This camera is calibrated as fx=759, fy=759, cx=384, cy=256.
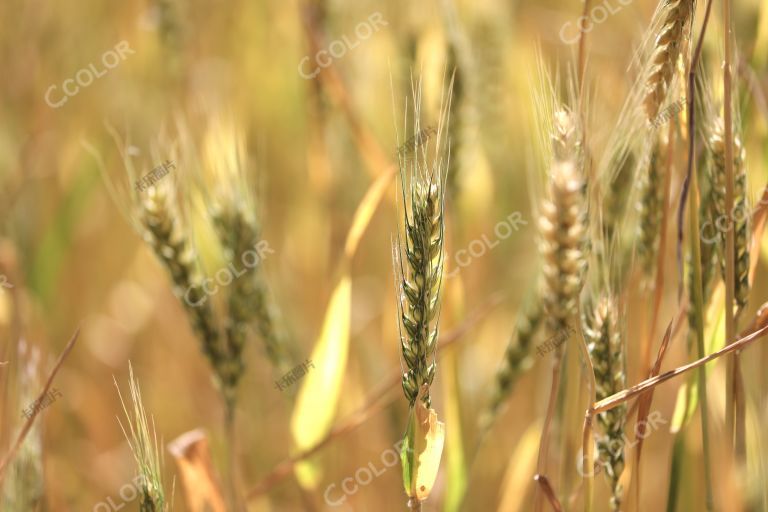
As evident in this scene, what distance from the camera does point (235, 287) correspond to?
35.8 inches

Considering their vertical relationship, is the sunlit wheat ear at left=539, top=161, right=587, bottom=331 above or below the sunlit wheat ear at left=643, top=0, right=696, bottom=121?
below

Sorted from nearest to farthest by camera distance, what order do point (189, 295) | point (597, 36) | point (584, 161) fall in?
point (584, 161)
point (189, 295)
point (597, 36)

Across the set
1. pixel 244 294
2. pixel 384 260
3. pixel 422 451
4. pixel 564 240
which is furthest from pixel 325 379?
pixel 384 260

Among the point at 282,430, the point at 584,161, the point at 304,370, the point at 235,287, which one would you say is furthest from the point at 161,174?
the point at 282,430

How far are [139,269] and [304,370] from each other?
34.3 inches

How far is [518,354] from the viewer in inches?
36.4

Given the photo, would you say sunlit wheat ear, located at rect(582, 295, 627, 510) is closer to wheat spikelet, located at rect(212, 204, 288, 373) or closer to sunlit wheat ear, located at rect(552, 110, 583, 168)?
sunlit wheat ear, located at rect(552, 110, 583, 168)

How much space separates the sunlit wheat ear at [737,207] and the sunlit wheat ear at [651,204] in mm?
62

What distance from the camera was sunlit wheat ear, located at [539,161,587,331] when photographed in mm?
666

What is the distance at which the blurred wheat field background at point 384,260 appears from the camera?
2.38 ft

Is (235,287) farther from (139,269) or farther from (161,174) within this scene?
(139,269)

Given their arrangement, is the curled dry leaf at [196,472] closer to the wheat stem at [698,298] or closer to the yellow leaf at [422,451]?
the yellow leaf at [422,451]

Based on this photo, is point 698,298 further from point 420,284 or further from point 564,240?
point 420,284

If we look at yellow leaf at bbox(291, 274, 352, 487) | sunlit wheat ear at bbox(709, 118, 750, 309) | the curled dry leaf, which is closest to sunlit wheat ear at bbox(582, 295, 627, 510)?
sunlit wheat ear at bbox(709, 118, 750, 309)
